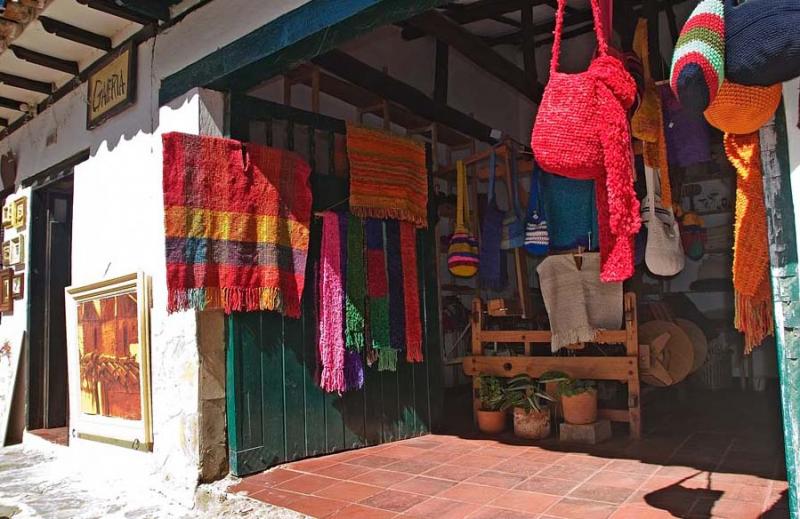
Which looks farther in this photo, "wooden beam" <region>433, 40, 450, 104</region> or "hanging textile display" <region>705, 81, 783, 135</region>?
"wooden beam" <region>433, 40, 450, 104</region>

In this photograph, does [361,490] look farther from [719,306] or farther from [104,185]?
[719,306]

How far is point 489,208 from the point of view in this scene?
5.02m

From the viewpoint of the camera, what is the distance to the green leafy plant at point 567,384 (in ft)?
13.7

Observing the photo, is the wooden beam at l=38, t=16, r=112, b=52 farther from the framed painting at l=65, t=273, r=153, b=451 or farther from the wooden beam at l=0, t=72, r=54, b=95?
the framed painting at l=65, t=273, r=153, b=451

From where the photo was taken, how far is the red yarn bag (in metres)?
2.03

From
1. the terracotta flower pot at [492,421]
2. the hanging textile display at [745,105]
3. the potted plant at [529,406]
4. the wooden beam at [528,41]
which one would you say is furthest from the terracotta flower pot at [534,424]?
the wooden beam at [528,41]

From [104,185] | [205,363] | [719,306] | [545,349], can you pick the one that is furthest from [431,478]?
[719,306]

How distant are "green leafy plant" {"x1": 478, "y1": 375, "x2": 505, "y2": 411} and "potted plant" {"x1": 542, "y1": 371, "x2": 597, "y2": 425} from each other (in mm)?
535

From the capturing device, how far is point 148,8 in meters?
3.99

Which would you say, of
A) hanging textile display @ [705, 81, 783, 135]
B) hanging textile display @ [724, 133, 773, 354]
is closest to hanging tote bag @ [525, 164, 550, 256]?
hanging textile display @ [724, 133, 773, 354]

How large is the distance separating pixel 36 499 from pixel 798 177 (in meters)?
4.46

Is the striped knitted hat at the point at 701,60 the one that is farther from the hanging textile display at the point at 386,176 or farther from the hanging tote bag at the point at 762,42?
the hanging textile display at the point at 386,176

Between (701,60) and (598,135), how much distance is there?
14.8 inches

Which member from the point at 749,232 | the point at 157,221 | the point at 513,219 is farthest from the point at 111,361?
the point at 749,232
